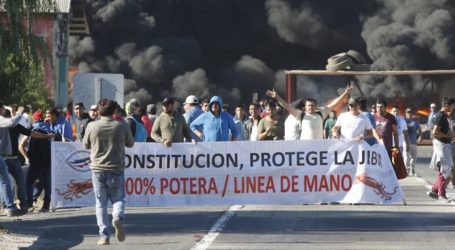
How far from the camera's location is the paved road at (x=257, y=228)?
12.2 metres

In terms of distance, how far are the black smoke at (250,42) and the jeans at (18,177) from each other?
891 inches

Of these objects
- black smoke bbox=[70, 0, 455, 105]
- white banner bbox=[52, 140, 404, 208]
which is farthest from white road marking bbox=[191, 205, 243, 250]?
black smoke bbox=[70, 0, 455, 105]

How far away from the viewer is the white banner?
1603 cm

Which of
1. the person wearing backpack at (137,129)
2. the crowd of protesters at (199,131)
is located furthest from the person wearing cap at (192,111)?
the person wearing backpack at (137,129)

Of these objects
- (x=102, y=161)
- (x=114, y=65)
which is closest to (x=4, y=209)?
(x=102, y=161)

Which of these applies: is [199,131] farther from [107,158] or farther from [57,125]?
[107,158]

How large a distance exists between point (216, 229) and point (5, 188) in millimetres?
3327

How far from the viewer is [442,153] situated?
687 inches

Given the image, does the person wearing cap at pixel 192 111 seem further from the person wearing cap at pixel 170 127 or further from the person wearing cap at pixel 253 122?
the person wearing cap at pixel 170 127

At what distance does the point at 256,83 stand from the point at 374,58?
14.4 ft

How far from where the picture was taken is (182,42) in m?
43.8

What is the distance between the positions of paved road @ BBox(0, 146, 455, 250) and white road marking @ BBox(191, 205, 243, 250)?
0.01m

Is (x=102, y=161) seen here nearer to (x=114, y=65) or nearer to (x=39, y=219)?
(x=39, y=219)

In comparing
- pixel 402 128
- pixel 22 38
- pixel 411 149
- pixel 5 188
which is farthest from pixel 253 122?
pixel 22 38
